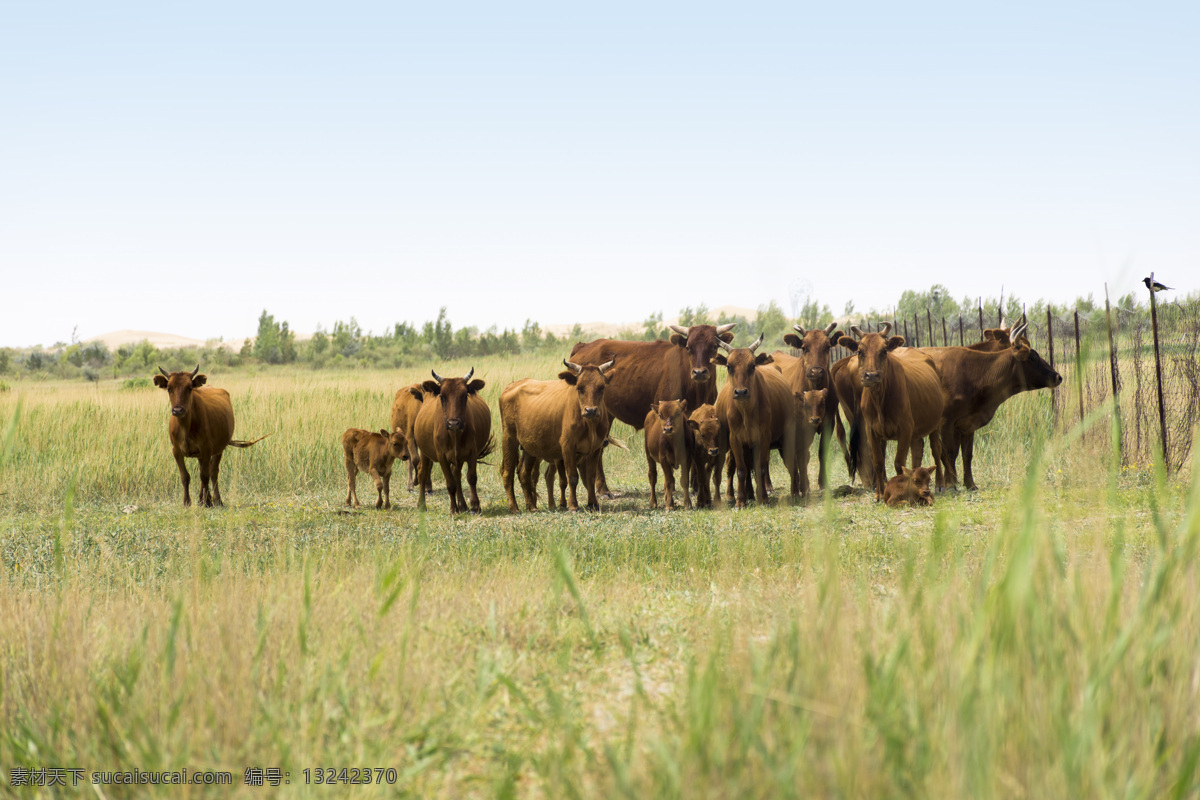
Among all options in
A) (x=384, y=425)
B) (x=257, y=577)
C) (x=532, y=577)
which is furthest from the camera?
(x=384, y=425)

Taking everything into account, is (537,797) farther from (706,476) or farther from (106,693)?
(706,476)

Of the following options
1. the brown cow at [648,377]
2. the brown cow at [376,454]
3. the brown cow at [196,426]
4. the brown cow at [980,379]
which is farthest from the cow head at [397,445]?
the brown cow at [980,379]

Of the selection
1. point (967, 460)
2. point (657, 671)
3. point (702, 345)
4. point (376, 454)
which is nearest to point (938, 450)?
point (967, 460)

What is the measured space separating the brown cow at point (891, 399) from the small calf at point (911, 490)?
2.39 feet

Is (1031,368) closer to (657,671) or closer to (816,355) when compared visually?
(816,355)

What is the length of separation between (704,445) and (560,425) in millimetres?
1964

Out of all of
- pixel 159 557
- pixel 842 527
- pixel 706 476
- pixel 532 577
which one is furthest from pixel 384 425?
pixel 532 577

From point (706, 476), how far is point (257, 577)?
285 inches

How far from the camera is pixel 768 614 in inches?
177

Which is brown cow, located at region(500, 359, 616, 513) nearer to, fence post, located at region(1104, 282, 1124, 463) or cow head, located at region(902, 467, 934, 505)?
cow head, located at region(902, 467, 934, 505)

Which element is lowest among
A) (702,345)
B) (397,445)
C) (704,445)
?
(704,445)

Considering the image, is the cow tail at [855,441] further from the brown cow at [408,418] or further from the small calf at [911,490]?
the brown cow at [408,418]

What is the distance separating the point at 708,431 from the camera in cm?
1127

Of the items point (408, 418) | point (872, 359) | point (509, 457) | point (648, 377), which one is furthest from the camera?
point (408, 418)
